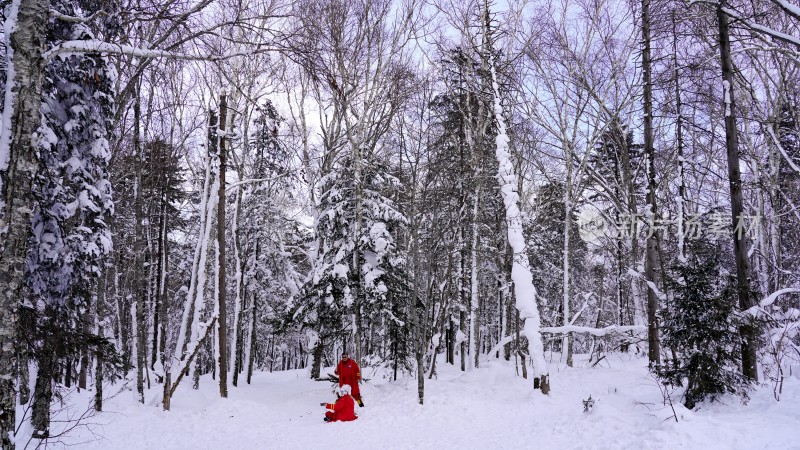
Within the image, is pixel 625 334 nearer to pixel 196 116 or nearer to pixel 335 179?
pixel 335 179

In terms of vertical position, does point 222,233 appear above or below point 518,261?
Answer: above

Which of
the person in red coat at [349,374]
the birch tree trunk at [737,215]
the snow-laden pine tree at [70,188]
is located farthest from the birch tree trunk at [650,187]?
the snow-laden pine tree at [70,188]

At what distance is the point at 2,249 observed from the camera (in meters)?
3.64

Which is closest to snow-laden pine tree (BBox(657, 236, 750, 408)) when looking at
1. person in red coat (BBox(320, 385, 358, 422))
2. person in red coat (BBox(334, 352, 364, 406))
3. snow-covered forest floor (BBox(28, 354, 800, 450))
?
snow-covered forest floor (BBox(28, 354, 800, 450))

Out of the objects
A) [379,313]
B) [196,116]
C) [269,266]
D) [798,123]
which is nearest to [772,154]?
[798,123]

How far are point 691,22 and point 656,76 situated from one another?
5.17 feet

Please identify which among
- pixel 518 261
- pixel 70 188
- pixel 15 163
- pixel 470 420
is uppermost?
pixel 70 188

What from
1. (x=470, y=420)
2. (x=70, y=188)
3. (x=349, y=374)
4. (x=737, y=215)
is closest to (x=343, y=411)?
(x=349, y=374)

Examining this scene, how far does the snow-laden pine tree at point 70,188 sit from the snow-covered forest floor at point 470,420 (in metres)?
2.45

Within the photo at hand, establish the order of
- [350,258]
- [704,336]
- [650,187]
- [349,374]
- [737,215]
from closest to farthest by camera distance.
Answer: [704,336], [737,215], [650,187], [349,374], [350,258]

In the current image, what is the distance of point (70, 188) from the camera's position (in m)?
7.98

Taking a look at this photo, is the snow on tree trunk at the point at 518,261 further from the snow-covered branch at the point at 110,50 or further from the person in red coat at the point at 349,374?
the snow-covered branch at the point at 110,50

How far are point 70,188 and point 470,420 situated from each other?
8905 millimetres

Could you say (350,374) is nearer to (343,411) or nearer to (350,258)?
(343,411)
